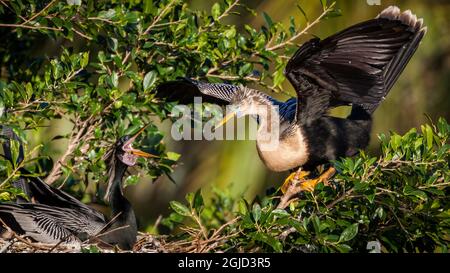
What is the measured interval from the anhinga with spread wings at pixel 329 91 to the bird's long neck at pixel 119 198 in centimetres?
60

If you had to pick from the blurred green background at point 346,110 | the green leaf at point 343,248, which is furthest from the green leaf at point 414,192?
the blurred green background at point 346,110

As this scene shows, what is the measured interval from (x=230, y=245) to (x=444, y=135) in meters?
1.39

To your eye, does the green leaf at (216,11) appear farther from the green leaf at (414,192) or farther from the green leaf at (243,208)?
the green leaf at (414,192)

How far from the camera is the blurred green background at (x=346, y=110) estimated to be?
8008 millimetres

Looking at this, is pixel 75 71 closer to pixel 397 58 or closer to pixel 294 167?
pixel 294 167

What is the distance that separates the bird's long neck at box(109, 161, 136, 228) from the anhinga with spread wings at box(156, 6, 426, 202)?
603mm

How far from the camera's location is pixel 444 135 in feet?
15.8

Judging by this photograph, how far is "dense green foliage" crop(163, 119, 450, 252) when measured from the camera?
4555mm

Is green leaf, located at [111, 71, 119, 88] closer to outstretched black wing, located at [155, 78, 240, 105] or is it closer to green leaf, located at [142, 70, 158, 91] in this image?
green leaf, located at [142, 70, 158, 91]

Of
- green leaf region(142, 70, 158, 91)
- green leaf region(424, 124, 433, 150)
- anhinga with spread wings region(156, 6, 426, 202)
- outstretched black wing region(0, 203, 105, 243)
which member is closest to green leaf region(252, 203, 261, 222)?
anhinga with spread wings region(156, 6, 426, 202)

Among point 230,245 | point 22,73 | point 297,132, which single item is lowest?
point 230,245
